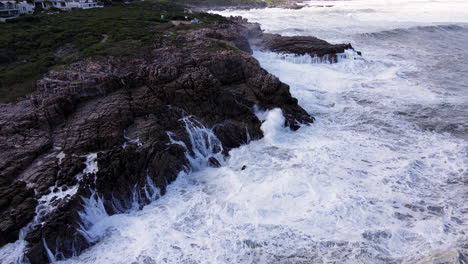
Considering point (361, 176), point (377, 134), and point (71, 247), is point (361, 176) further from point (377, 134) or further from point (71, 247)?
point (71, 247)

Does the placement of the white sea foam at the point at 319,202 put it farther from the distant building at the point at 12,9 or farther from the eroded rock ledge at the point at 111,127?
the distant building at the point at 12,9

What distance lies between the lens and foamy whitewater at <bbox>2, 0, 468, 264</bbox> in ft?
40.1

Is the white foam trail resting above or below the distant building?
below

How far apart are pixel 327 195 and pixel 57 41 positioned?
25395 millimetres

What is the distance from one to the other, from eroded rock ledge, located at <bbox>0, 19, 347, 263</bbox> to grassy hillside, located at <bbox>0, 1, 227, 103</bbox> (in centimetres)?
166

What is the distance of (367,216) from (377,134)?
820 centimetres

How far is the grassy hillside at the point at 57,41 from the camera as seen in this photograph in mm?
20422

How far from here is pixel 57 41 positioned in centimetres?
2706

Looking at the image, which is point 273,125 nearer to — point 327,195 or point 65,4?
point 327,195

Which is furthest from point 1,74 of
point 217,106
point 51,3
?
point 51,3

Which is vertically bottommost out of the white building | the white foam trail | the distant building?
the white foam trail

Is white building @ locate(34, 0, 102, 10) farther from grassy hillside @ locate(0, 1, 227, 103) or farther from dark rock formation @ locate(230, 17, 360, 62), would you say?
dark rock formation @ locate(230, 17, 360, 62)

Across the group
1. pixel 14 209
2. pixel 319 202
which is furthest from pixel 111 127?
pixel 319 202

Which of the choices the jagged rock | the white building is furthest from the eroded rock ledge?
the white building
